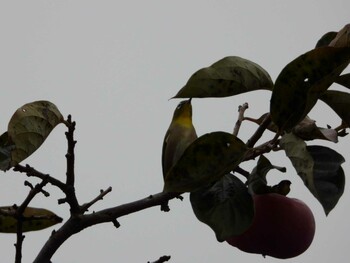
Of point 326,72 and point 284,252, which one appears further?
point 284,252

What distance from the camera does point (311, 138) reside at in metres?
0.68

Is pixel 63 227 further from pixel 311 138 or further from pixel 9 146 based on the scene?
pixel 311 138

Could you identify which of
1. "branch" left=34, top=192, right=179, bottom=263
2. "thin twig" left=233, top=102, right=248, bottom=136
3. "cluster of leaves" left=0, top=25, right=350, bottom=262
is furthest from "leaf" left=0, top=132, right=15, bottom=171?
"thin twig" left=233, top=102, right=248, bottom=136

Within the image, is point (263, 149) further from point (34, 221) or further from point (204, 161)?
point (34, 221)

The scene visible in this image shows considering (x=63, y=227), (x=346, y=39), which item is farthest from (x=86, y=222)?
(x=346, y=39)

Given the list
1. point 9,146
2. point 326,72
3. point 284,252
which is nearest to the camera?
point 326,72

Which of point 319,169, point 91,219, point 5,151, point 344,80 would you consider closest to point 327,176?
point 319,169

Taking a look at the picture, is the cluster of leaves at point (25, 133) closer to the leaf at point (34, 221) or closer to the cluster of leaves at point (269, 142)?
the leaf at point (34, 221)

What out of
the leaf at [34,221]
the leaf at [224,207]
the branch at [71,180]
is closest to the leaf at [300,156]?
the leaf at [224,207]

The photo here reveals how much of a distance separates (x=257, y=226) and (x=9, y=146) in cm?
38

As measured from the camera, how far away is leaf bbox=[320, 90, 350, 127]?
0.69 m

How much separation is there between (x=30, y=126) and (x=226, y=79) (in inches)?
10.5

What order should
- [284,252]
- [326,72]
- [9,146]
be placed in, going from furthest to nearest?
[284,252], [9,146], [326,72]

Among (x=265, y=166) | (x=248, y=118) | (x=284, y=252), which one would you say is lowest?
(x=284, y=252)
